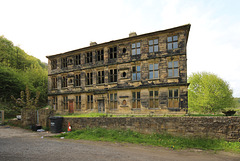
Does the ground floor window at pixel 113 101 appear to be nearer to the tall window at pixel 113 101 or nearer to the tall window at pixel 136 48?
the tall window at pixel 113 101

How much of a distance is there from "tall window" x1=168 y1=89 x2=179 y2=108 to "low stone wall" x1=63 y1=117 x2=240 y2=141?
19.0 ft

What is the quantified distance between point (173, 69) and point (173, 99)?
130 inches

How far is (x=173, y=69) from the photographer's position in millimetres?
15305

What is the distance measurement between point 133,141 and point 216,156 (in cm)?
449

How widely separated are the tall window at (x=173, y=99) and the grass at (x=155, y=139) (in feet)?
20.1

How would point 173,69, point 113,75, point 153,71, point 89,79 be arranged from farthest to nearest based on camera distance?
point 89,79
point 113,75
point 153,71
point 173,69

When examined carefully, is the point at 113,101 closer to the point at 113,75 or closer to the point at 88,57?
the point at 113,75

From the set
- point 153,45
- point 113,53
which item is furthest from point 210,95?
point 113,53

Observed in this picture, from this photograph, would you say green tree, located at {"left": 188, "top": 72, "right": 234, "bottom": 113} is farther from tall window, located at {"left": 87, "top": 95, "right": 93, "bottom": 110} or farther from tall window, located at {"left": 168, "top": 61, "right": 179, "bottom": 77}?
tall window, located at {"left": 87, "top": 95, "right": 93, "bottom": 110}

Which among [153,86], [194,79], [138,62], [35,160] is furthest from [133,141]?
[194,79]

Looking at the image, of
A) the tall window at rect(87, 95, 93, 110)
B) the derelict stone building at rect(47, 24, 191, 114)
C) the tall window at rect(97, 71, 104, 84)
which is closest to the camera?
the derelict stone building at rect(47, 24, 191, 114)

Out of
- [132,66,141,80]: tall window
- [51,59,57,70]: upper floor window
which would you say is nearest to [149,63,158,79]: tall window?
[132,66,141,80]: tall window

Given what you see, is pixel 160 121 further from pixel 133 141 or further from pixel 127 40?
pixel 127 40

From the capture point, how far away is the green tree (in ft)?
93.1
